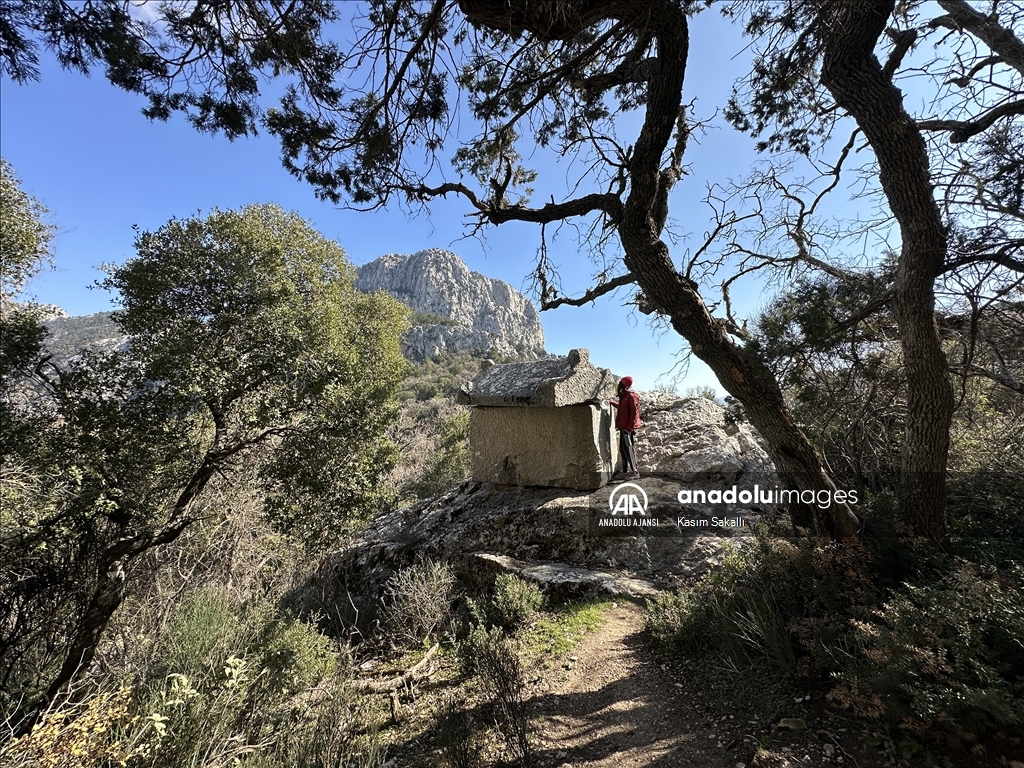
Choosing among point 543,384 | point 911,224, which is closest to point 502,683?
point 543,384

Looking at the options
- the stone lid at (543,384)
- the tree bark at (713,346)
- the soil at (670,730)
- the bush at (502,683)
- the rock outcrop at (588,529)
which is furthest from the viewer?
the stone lid at (543,384)

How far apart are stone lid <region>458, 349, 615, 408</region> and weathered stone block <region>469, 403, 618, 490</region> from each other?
1.09ft

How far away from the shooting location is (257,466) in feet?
21.8

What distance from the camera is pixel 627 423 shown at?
695 centimetres

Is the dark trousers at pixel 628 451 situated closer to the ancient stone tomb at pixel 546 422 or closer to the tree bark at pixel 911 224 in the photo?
the ancient stone tomb at pixel 546 422

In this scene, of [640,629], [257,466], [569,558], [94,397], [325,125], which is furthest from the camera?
[257,466]

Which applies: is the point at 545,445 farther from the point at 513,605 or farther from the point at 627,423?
the point at 513,605

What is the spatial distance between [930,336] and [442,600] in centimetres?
523

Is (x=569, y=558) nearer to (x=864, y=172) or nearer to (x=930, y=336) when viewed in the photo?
(x=930, y=336)

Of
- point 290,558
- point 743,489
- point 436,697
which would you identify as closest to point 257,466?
point 290,558

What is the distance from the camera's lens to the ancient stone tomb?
250 inches

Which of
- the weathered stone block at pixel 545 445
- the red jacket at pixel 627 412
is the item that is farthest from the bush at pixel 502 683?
the red jacket at pixel 627 412

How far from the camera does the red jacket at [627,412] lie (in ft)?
22.8

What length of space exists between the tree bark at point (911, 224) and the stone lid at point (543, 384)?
3753mm
